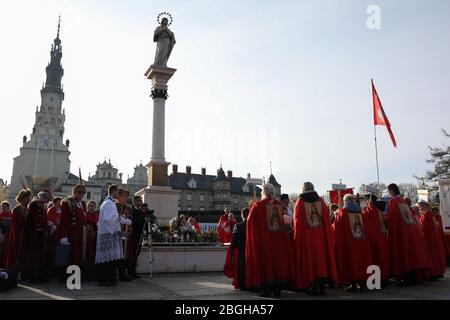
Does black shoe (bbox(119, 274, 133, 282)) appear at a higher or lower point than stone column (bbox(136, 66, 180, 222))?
lower

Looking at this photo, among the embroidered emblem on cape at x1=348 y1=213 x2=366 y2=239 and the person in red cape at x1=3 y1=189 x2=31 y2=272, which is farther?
the person in red cape at x1=3 y1=189 x2=31 y2=272

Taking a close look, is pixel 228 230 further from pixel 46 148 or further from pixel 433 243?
pixel 46 148

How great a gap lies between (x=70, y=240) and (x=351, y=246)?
612 cm

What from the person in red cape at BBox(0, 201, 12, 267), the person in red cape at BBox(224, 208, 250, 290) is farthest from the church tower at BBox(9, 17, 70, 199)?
Result: the person in red cape at BBox(224, 208, 250, 290)

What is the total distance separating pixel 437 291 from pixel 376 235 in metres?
1.57

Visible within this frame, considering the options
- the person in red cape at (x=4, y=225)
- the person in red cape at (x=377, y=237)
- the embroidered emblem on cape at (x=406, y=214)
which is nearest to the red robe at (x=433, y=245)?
the embroidered emblem on cape at (x=406, y=214)

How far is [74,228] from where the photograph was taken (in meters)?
9.05

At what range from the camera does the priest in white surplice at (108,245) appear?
8.44 meters

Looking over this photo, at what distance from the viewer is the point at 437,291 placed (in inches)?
319

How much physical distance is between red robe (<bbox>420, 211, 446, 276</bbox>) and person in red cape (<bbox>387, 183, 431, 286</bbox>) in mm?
1181

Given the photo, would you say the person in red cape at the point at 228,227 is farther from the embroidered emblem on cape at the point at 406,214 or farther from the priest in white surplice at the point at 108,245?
the priest in white surplice at the point at 108,245

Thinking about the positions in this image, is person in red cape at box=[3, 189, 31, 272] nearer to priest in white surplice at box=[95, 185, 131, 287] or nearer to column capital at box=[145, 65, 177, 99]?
priest in white surplice at box=[95, 185, 131, 287]

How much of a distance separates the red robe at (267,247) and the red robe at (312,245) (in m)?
0.18

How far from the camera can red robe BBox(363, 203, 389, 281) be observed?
8766 mm
